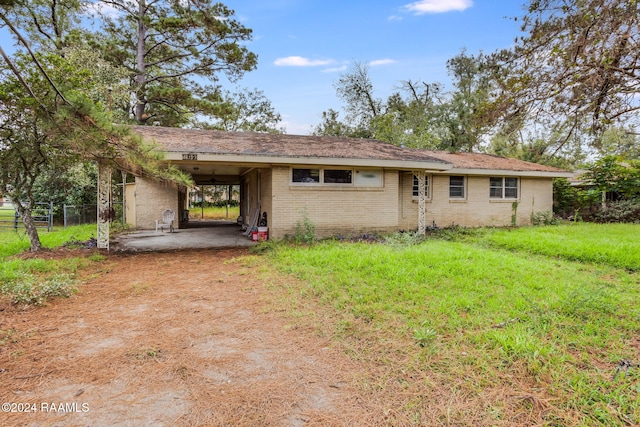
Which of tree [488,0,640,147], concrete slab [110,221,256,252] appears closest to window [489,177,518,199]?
tree [488,0,640,147]

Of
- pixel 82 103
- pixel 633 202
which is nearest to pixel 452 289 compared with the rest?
pixel 82 103

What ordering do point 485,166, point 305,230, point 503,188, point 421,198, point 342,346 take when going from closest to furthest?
point 342,346 < point 305,230 < point 421,198 < point 485,166 < point 503,188

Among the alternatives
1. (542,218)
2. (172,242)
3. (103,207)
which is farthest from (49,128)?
(542,218)

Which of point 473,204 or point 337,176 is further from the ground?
point 337,176

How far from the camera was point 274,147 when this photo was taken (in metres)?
9.82

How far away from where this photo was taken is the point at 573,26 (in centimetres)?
368

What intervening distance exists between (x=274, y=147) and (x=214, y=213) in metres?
16.9

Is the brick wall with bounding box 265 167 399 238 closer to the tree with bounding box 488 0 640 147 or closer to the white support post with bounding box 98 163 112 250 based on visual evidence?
the white support post with bounding box 98 163 112 250

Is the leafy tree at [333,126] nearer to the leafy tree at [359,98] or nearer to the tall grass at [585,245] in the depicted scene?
the leafy tree at [359,98]

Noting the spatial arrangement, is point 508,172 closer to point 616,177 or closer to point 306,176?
point 616,177

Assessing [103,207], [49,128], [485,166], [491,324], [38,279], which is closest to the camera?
[491,324]

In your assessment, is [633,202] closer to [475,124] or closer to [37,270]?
[475,124]

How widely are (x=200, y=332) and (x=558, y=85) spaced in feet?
16.8

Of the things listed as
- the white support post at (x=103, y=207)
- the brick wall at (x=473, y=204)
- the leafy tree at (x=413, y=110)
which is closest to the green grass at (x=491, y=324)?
the white support post at (x=103, y=207)
